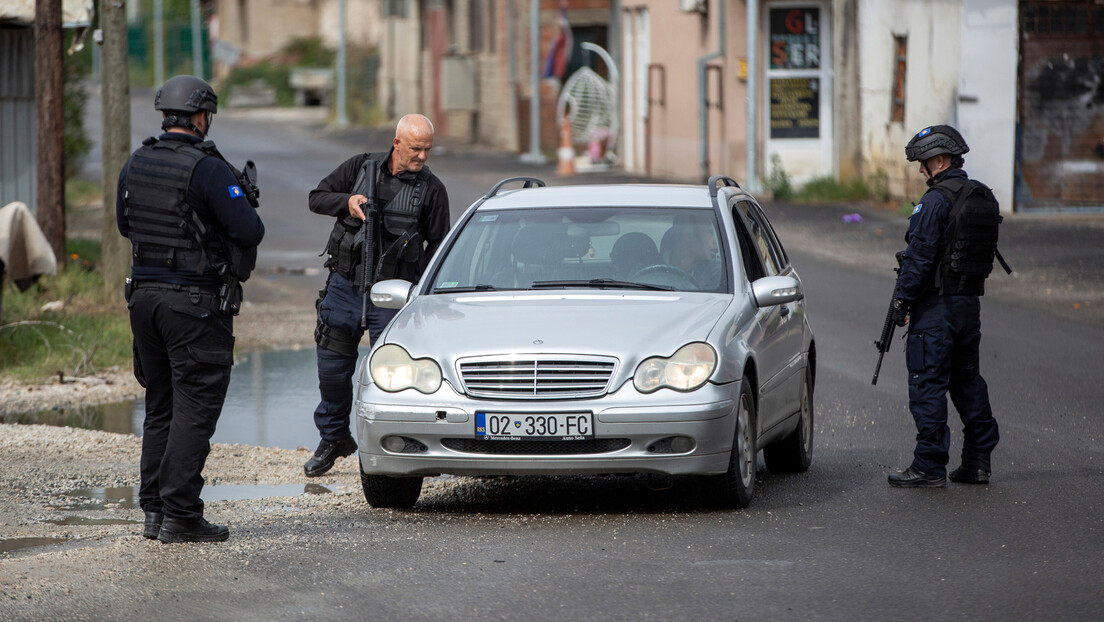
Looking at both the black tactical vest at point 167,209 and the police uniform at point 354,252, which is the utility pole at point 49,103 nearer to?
the police uniform at point 354,252

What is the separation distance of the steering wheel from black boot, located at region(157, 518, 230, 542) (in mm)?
2318

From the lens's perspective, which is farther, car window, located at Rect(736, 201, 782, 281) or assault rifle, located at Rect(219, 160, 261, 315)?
car window, located at Rect(736, 201, 782, 281)

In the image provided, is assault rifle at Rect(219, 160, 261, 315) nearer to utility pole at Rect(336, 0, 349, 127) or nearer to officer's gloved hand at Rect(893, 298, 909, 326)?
officer's gloved hand at Rect(893, 298, 909, 326)

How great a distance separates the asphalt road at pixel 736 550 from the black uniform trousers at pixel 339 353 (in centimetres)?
88

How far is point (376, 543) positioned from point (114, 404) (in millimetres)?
4841

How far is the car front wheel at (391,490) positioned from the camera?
7.18m

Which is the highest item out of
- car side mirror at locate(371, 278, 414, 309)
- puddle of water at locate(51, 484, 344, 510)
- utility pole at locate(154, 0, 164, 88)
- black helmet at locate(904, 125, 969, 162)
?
utility pole at locate(154, 0, 164, 88)

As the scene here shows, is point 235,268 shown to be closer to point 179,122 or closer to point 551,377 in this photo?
point 179,122

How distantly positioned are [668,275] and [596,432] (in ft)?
4.11

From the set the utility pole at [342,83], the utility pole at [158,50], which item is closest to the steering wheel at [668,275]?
the utility pole at [342,83]

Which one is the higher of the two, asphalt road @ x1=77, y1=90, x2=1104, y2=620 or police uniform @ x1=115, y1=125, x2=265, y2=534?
police uniform @ x1=115, y1=125, x2=265, y2=534

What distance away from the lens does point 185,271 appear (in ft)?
20.7

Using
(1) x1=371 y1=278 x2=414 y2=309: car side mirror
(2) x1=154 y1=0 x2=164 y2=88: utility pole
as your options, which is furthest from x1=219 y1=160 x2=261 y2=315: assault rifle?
(2) x1=154 y1=0 x2=164 y2=88: utility pole

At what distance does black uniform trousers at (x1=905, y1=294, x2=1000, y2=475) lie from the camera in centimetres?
766
